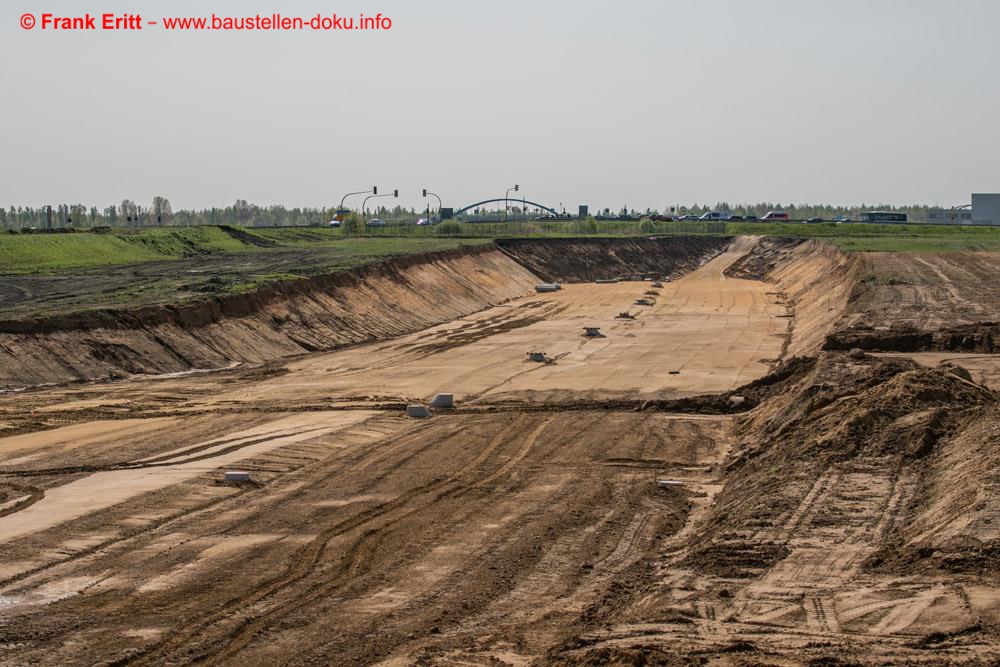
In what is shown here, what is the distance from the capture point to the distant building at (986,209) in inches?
6550

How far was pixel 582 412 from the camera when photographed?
32.6 metres

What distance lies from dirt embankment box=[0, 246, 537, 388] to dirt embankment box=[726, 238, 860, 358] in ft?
58.2

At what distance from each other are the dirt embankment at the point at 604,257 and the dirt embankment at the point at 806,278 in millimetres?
5338

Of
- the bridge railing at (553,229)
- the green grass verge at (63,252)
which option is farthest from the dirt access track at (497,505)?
the bridge railing at (553,229)

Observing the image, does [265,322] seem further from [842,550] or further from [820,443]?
[842,550]

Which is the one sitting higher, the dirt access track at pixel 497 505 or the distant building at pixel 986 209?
the distant building at pixel 986 209

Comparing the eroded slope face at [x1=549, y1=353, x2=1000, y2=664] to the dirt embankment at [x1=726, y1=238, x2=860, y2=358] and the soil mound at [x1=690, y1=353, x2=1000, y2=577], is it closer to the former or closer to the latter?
the soil mound at [x1=690, y1=353, x2=1000, y2=577]

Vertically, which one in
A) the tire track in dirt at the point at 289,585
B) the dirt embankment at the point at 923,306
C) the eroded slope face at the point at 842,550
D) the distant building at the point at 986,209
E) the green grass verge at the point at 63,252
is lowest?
the tire track in dirt at the point at 289,585

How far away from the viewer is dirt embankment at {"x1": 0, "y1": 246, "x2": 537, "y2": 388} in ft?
130

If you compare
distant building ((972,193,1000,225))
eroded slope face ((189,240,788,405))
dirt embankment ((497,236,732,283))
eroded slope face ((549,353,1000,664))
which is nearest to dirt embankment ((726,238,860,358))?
eroded slope face ((189,240,788,405))

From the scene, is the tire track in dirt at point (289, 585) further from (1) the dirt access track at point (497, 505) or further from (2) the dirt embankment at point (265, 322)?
(2) the dirt embankment at point (265, 322)

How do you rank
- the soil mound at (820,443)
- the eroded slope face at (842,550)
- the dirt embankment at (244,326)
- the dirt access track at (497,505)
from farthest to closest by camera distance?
1. the dirt embankment at (244,326)
2. the soil mound at (820,443)
3. the dirt access track at (497,505)
4. the eroded slope face at (842,550)

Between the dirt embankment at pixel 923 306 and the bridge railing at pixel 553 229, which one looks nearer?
the dirt embankment at pixel 923 306

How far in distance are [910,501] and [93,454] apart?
17.4 meters
